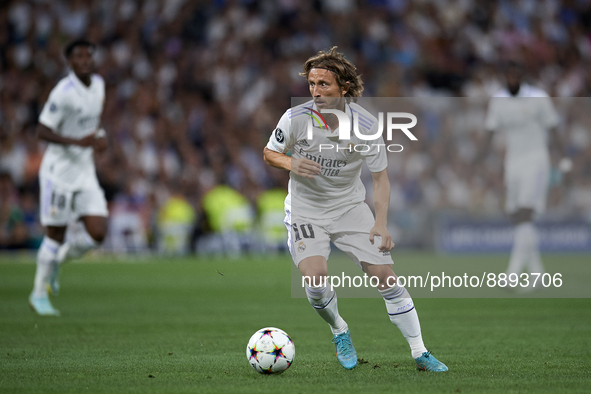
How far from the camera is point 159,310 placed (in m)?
9.23

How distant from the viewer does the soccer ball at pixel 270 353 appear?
5.23m

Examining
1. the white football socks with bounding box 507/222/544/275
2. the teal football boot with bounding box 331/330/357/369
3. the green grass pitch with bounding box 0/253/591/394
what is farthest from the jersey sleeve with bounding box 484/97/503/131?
the teal football boot with bounding box 331/330/357/369

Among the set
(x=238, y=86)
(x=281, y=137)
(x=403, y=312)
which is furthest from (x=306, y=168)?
(x=238, y=86)

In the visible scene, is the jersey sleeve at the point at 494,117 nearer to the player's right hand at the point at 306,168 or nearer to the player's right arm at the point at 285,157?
the player's right arm at the point at 285,157

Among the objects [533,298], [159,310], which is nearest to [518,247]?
[533,298]

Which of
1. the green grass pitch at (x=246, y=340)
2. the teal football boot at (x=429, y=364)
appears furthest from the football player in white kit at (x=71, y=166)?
the teal football boot at (x=429, y=364)

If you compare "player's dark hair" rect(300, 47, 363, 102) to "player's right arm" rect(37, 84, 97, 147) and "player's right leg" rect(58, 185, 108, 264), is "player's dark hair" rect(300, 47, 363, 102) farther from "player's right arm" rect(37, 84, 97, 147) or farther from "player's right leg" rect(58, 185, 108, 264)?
"player's right leg" rect(58, 185, 108, 264)

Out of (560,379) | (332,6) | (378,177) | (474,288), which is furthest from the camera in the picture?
(332,6)

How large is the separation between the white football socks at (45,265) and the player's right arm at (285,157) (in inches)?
168

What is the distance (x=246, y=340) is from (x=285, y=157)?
6.88 ft

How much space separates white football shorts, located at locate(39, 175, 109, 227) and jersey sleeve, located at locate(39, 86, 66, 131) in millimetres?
660

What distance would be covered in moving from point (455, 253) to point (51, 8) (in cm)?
1282

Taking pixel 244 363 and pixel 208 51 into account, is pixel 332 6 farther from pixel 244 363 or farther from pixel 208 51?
pixel 244 363

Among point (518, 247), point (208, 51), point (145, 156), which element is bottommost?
point (518, 247)
